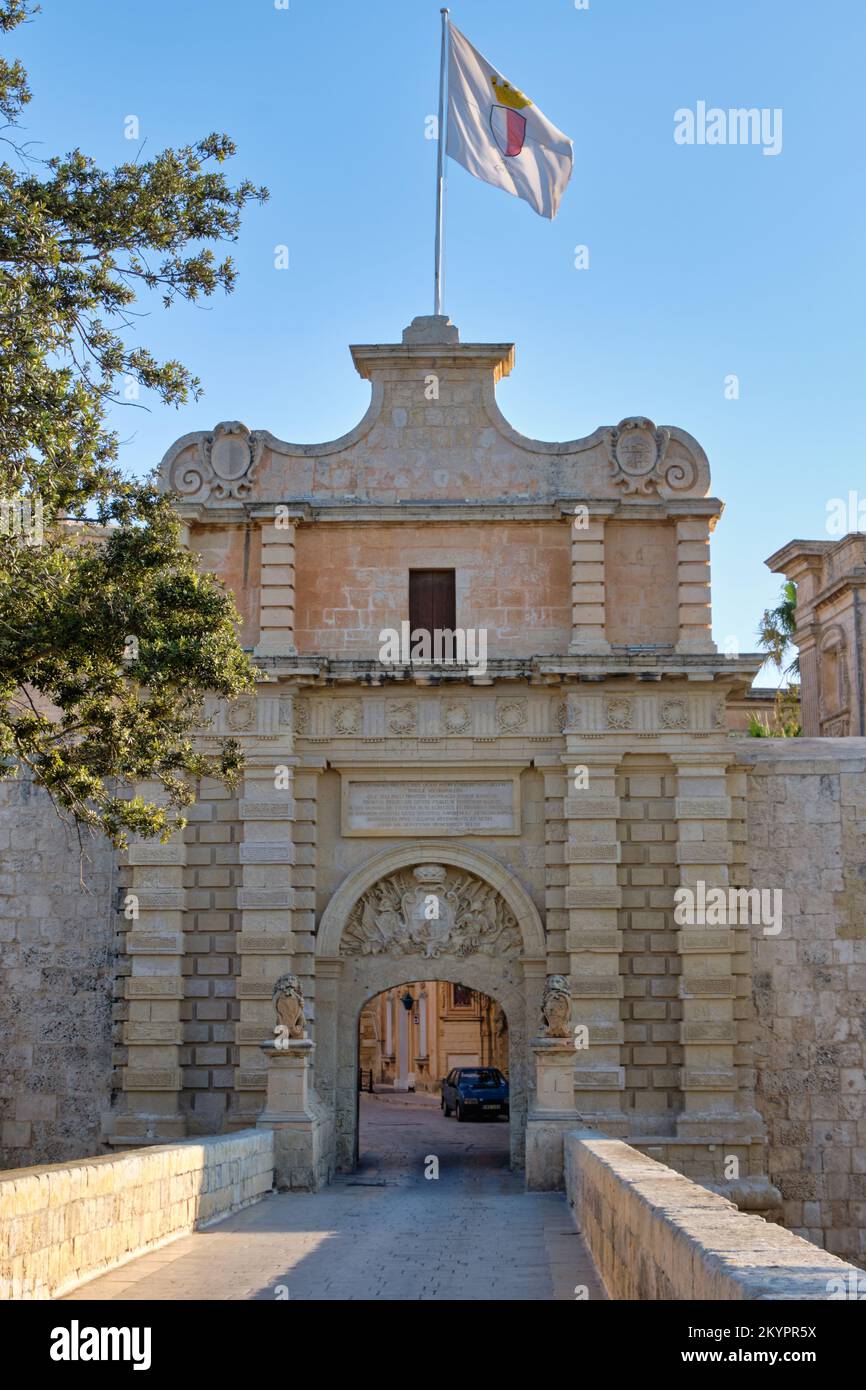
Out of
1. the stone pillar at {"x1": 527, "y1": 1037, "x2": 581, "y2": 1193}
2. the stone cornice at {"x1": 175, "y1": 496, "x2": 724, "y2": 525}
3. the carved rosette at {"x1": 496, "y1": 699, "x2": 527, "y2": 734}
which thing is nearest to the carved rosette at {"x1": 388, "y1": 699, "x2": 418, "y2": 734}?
the carved rosette at {"x1": 496, "y1": 699, "x2": 527, "y2": 734}

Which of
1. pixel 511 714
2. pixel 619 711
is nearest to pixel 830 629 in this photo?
pixel 619 711

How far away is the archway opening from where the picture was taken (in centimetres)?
2225

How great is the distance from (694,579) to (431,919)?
553 cm

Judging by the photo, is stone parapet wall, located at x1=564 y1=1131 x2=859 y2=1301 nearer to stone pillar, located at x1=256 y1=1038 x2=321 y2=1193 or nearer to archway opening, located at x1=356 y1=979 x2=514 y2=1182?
stone pillar, located at x1=256 y1=1038 x2=321 y2=1193

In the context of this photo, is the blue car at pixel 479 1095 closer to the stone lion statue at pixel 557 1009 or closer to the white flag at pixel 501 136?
the stone lion statue at pixel 557 1009

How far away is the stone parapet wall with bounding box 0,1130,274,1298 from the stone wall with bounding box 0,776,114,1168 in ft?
19.9

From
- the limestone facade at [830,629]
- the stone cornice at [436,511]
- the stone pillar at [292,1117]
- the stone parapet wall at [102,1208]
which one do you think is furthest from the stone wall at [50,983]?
the limestone facade at [830,629]

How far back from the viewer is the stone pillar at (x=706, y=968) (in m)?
19.6

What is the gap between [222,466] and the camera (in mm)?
21406

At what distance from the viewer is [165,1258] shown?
11148mm

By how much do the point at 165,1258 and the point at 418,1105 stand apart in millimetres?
26822

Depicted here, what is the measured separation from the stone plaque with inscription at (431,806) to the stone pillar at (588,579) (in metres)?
2.19

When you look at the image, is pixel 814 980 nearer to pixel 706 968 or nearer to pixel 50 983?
pixel 706 968
